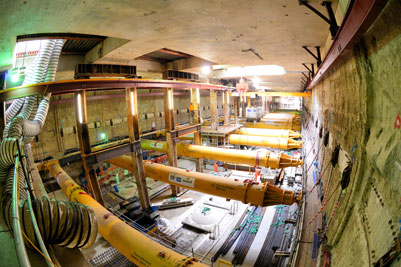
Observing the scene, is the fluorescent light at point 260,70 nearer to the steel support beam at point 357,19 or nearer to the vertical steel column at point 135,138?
the vertical steel column at point 135,138

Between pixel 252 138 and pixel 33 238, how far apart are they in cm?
1222

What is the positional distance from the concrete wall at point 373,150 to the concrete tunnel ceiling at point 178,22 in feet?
5.02

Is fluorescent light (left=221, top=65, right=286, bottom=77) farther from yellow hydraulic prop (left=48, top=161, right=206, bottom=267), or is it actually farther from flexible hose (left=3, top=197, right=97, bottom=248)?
flexible hose (left=3, top=197, right=97, bottom=248)

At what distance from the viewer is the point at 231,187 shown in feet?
23.8

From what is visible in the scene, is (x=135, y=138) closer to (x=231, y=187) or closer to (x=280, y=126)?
(x=231, y=187)

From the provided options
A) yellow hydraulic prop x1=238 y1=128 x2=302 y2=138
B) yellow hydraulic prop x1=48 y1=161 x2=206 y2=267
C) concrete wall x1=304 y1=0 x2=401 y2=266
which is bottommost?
yellow hydraulic prop x1=48 y1=161 x2=206 y2=267

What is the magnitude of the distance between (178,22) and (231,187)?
547 cm

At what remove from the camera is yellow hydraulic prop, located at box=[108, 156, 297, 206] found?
21.9 ft

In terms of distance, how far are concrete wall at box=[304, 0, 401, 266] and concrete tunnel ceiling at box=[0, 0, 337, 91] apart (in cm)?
153

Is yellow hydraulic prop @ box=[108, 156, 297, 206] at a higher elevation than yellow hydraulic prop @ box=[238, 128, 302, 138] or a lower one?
lower

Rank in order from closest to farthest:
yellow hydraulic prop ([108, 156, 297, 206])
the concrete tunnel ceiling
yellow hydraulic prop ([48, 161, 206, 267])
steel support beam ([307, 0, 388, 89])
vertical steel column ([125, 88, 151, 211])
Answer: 1. steel support beam ([307, 0, 388, 89])
2. the concrete tunnel ceiling
3. yellow hydraulic prop ([48, 161, 206, 267])
4. yellow hydraulic prop ([108, 156, 297, 206])
5. vertical steel column ([125, 88, 151, 211])

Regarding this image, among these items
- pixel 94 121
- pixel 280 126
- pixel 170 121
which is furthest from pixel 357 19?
pixel 280 126

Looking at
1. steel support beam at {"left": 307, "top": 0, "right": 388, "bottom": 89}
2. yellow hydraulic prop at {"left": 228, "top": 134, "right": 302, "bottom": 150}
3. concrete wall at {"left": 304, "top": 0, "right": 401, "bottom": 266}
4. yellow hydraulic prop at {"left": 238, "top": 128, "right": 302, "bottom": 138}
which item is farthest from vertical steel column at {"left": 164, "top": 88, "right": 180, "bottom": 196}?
steel support beam at {"left": 307, "top": 0, "right": 388, "bottom": 89}

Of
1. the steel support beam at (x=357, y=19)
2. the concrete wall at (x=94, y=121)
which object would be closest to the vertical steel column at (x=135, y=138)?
the concrete wall at (x=94, y=121)
